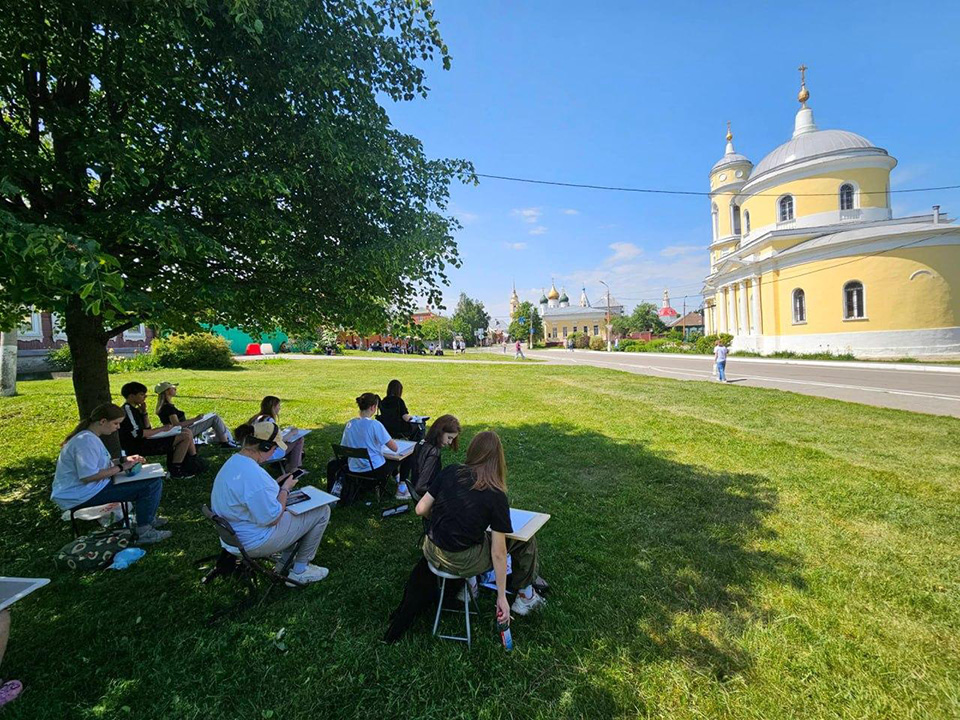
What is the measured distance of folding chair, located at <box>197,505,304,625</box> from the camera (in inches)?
138

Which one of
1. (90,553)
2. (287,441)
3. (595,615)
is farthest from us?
(287,441)

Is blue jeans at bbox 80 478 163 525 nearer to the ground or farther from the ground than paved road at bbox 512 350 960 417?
farther from the ground

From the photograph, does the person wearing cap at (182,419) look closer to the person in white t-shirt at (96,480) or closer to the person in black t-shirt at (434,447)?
the person in white t-shirt at (96,480)

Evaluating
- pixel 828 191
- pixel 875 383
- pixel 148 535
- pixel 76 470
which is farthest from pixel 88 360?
pixel 828 191

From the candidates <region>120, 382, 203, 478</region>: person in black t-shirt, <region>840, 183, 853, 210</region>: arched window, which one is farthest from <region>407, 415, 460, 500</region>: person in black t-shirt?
<region>840, 183, 853, 210</region>: arched window

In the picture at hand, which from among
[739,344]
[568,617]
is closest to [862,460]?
[568,617]

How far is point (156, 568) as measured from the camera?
4.31 meters

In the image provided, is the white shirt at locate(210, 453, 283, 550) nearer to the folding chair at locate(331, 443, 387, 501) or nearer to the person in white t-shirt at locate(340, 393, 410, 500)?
the folding chair at locate(331, 443, 387, 501)

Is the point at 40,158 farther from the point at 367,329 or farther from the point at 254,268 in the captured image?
the point at 367,329

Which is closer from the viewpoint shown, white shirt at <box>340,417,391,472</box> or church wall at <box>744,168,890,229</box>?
white shirt at <box>340,417,391,472</box>

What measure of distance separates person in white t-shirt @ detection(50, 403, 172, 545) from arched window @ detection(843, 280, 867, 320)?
3820cm

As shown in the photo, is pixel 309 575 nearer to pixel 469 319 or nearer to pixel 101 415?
pixel 101 415

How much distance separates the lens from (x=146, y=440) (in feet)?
22.1

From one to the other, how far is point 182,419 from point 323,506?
5.14 m
